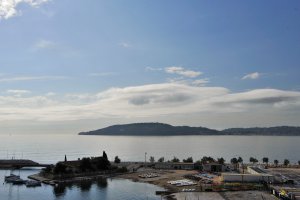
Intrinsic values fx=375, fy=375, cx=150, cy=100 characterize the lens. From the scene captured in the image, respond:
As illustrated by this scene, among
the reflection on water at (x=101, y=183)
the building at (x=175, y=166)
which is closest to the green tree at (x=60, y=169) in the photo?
the reflection on water at (x=101, y=183)

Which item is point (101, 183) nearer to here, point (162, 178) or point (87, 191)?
point (87, 191)

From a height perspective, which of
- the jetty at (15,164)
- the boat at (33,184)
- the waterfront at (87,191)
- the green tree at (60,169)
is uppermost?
the green tree at (60,169)

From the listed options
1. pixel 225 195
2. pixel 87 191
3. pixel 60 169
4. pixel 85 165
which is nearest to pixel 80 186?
pixel 87 191

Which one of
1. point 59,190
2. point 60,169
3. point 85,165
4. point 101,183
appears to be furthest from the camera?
point 85,165

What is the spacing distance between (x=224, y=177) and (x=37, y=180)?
1464 inches

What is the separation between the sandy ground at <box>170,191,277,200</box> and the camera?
54.4 meters

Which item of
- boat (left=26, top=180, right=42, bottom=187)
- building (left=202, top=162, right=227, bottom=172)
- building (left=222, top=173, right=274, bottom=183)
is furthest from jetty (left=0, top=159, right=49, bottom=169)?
building (left=222, top=173, right=274, bottom=183)

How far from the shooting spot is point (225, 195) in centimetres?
5669

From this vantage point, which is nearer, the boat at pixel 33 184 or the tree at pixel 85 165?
the boat at pixel 33 184

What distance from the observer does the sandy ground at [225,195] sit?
54.4 m

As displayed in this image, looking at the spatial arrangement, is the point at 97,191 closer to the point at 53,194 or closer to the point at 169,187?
the point at 53,194

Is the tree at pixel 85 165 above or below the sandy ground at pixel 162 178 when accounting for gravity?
above

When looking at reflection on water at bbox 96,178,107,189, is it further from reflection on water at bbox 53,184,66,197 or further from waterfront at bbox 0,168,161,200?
reflection on water at bbox 53,184,66,197

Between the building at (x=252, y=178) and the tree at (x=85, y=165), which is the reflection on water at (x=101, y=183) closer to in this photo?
the tree at (x=85, y=165)
